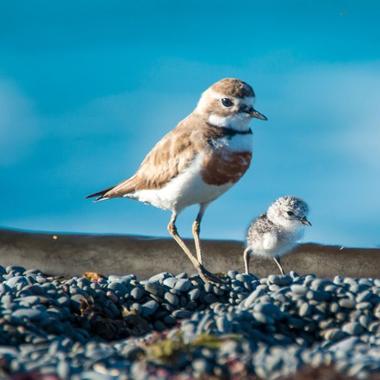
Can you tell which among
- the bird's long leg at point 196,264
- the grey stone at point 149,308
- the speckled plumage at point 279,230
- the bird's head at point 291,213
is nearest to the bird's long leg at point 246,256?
the speckled plumage at point 279,230

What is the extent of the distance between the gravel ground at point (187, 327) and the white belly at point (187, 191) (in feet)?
1.70

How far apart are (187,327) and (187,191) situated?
1887 millimetres

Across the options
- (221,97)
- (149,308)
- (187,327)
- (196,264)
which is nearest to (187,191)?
(196,264)

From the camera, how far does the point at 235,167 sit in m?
6.11

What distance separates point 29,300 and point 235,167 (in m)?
1.69

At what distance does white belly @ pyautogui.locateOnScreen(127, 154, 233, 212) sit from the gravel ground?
0.52 meters

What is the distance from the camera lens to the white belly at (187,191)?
604 cm

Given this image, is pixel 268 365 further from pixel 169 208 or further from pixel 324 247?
pixel 324 247

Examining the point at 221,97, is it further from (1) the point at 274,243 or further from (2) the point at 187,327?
(2) the point at 187,327

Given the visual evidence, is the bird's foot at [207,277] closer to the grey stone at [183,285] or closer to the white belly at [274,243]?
the grey stone at [183,285]

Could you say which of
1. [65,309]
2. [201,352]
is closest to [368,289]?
[65,309]

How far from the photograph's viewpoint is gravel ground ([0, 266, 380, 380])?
3635mm

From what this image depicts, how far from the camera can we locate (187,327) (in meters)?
4.34

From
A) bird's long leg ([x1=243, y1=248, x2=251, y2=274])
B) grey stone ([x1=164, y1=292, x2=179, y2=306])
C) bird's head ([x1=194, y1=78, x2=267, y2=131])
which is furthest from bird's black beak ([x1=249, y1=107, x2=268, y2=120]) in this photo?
bird's long leg ([x1=243, y1=248, x2=251, y2=274])
